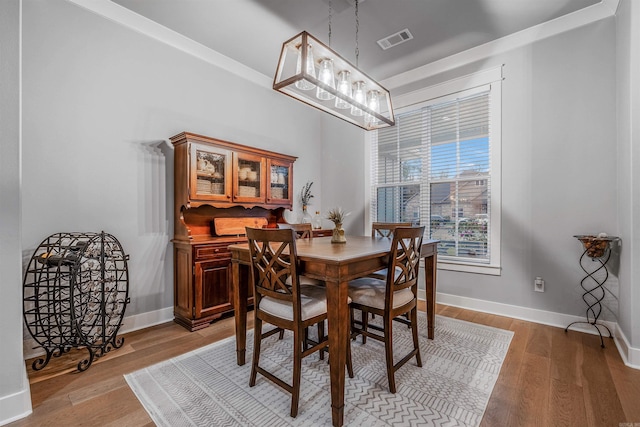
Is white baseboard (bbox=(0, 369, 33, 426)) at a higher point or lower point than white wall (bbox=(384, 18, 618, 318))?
lower

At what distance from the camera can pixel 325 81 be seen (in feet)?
7.30

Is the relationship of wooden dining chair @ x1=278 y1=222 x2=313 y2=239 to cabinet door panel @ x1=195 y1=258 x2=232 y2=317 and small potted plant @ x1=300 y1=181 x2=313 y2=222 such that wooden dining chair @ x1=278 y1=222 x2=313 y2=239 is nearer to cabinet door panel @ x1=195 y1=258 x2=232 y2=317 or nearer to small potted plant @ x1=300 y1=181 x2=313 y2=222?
cabinet door panel @ x1=195 y1=258 x2=232 y2=317

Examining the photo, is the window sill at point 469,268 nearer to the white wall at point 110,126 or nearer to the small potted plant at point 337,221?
the small potted plant at point 337,221

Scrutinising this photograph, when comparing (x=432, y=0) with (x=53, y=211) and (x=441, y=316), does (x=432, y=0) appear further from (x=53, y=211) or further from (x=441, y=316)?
(x=53, y=211)

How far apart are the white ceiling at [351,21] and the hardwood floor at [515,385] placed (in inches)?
122

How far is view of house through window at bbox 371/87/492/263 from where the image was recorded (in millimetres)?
3419

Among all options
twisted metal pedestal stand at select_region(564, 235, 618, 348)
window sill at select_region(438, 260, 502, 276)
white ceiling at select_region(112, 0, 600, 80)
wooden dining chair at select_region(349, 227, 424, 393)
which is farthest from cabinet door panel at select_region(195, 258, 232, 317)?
twisted metal pedestal stand at select_region(564, 235, 618, 348)

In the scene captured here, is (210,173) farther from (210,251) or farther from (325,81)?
(325,81)

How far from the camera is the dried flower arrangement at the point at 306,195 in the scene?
4625mm

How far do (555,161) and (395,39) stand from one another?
6.95 feet

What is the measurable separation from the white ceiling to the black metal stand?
7.49 feet

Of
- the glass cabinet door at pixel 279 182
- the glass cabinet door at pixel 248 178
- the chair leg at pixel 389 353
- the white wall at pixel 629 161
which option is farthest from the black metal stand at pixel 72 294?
the white wall at pixel 629 161

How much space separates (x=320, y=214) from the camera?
490cm

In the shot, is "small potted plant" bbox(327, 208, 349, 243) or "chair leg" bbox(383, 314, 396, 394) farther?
"small potted plant" bbox(327, 208, 349, 243)
